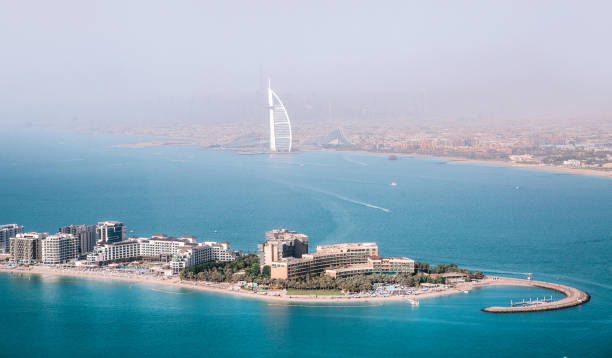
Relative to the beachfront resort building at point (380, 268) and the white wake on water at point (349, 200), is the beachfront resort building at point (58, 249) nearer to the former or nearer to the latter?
the beachfront resort building at point (380, 268)

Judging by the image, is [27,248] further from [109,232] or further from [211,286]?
[211,286]

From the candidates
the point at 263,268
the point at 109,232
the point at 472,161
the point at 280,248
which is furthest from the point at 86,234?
the point at 472,161

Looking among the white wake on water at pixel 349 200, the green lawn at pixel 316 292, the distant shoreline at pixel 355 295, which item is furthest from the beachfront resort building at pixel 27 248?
the white wake on water at pixel 349 200

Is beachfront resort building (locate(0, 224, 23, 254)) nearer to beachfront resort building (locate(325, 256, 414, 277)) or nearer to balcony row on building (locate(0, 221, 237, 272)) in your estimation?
balcony row on building (locate(0, 221, 237, 272))

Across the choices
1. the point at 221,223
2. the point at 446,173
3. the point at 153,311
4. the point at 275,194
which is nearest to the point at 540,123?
the point at 446,173

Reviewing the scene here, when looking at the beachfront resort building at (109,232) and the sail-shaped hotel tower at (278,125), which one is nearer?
the beachfront resort building at (109,232)

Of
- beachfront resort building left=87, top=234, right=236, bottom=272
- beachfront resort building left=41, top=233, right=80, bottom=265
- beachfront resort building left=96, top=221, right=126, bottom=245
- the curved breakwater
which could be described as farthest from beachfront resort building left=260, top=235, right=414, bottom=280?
beachfront resort building left=41, top=233, right=80, bottom=265
